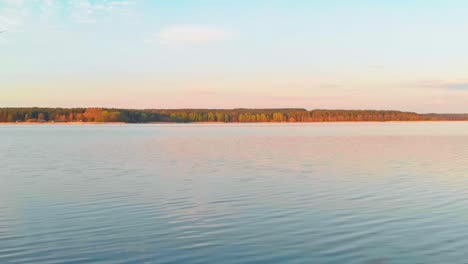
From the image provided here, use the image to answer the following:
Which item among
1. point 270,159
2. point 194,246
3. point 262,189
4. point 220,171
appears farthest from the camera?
point 270,159

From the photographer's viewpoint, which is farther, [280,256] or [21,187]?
[21,187]

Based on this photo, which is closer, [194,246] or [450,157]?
[194,246]

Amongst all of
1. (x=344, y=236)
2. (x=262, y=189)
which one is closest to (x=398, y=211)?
(x=344, y=236)

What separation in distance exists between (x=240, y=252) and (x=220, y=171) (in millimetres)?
16699

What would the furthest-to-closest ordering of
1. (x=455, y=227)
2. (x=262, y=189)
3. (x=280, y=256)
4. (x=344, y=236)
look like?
(x=262, y=189)
(x=455, y=227)
(x=344, y=236)
(x=280, y=256)

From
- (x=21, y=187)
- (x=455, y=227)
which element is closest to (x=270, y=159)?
(x=21, y=187)

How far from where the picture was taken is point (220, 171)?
28.0 meters

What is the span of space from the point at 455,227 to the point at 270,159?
71.4 ft

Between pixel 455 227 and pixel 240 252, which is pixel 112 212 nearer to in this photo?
pixel 240 252

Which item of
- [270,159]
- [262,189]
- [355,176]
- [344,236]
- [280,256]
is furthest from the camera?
[270,159]

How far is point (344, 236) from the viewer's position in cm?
1277

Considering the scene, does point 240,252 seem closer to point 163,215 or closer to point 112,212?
point 163,215

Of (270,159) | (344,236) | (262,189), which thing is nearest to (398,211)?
(344,236)

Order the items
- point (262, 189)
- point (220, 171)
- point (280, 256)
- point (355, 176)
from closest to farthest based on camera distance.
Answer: point (280, 256), point (262, 189), point (355, 176), point (220, 171)
